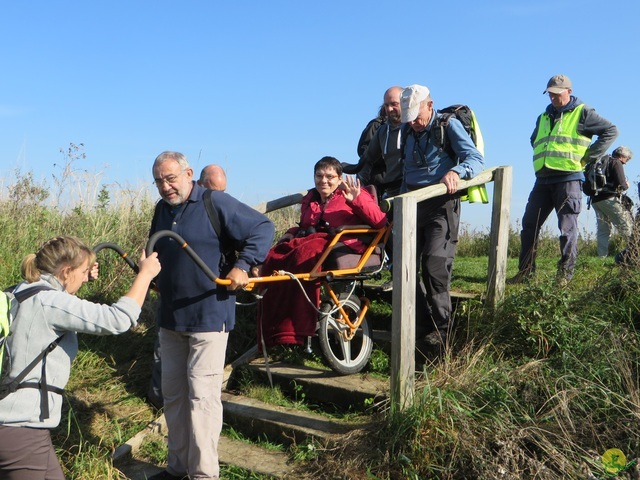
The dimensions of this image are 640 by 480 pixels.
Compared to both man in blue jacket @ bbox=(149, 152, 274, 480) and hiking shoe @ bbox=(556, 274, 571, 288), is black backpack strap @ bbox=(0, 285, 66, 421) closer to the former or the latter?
man in blue jacket @ bbox=(149, 152, 274, 480)

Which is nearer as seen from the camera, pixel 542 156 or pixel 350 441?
pixel 350 441

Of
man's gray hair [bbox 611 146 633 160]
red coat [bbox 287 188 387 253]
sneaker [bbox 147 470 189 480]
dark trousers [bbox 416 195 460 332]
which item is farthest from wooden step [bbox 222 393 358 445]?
man's gray hair [bbox 611 146 633 160]

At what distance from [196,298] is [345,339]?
1.77 metres

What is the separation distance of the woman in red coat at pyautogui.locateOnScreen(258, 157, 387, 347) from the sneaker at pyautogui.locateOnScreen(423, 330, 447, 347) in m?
0.90

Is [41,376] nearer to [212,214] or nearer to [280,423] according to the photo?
[212,214]

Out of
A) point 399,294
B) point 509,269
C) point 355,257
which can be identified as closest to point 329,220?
point 355,257

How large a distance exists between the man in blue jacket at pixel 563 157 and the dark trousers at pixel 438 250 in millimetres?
1514

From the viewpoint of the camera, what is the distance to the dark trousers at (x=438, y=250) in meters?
5.82

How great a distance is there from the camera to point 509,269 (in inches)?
343

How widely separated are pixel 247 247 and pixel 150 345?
2.77 m

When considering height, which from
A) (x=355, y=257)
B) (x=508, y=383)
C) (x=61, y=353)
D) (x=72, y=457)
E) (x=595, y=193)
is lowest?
(x=72, y=457)

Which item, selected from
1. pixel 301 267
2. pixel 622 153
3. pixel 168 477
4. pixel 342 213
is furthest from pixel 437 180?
pixel 622 153

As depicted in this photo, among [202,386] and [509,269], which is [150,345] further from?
[509,269]

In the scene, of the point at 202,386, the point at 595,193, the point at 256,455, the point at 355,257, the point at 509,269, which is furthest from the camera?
the point at 595,193
